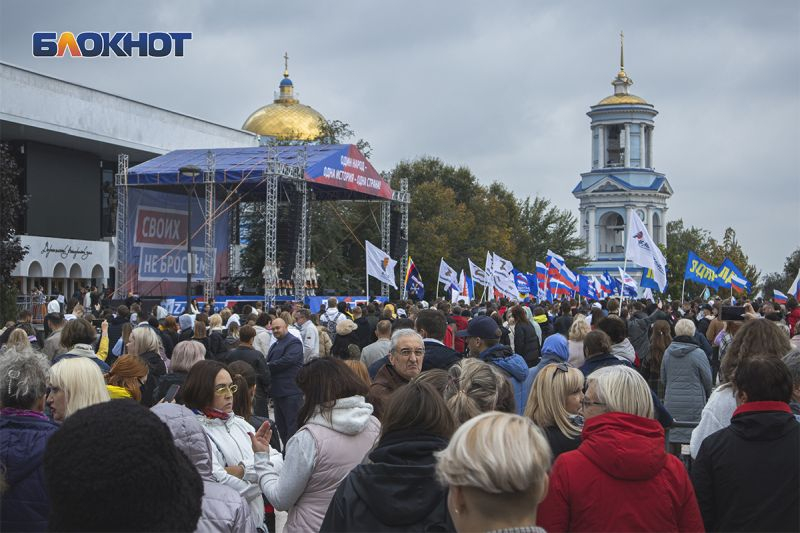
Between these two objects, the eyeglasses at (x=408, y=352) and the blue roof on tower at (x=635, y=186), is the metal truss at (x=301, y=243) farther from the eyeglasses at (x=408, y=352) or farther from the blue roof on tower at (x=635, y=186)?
the blue roof on tower at (x=635, y=186)

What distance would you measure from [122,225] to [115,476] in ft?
107

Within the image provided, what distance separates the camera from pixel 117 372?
6.90m

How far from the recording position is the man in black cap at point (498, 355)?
7.94 meters

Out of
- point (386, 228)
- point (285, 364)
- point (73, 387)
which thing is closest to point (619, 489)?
point (73, 387)

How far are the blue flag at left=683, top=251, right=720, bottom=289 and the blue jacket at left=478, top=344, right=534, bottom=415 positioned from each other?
17.0 meters

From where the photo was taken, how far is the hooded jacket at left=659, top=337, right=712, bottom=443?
29.9 feet

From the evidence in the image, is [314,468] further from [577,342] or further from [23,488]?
[577,342]

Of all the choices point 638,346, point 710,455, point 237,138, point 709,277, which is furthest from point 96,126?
point 710,455

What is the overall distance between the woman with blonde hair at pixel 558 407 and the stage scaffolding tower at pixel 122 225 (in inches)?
1163

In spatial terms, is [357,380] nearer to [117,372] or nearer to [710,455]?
[710,455]

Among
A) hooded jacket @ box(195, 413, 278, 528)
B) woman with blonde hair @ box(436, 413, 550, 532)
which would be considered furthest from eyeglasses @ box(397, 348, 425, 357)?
woman with blonde hair @ box(436, 413, 550, 532)

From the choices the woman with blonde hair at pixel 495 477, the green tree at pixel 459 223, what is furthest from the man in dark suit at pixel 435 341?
the green tree at pixel 459 223

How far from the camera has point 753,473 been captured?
171 inches

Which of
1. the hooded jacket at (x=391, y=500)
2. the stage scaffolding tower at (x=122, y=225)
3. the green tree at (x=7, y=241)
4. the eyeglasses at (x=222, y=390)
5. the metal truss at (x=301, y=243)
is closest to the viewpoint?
the hooded jacket at (x=391, y=500)
